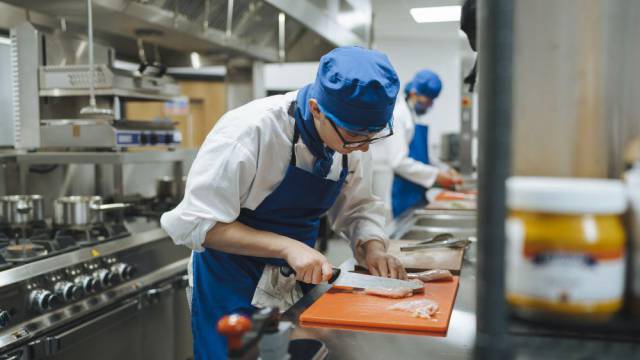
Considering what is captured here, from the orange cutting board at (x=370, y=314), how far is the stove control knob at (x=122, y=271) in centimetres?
131

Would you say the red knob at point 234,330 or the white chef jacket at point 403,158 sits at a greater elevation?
the white chef jacket at point 403,158

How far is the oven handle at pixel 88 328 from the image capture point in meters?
2.12

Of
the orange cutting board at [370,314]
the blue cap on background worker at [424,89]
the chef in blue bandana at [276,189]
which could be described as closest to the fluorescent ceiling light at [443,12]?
the chef in blue bandana at [276,189]

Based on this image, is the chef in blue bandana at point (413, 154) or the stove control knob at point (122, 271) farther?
the chef in blue bandana at point (413, 154)

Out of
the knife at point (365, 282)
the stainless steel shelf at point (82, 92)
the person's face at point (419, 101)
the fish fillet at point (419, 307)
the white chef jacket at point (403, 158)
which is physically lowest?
the fish fillet at point (419, 307)

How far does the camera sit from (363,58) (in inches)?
58.3

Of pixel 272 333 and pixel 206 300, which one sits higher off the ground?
pixel 272 333

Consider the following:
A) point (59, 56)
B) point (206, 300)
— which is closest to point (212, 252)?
point (206, 300)

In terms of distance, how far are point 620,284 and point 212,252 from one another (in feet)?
4.22

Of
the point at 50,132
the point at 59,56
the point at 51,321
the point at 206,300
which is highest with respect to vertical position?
the point at 59,56

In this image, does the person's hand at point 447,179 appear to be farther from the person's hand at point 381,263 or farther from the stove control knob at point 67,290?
the stove control knob at point 67,290

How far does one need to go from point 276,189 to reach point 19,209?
1448 millimetres

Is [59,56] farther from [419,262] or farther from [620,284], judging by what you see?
[620,284]

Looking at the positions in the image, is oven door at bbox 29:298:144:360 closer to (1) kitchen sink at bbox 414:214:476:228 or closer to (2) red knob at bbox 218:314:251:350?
(1) kitchen sink at bbox 414:214:476:228
